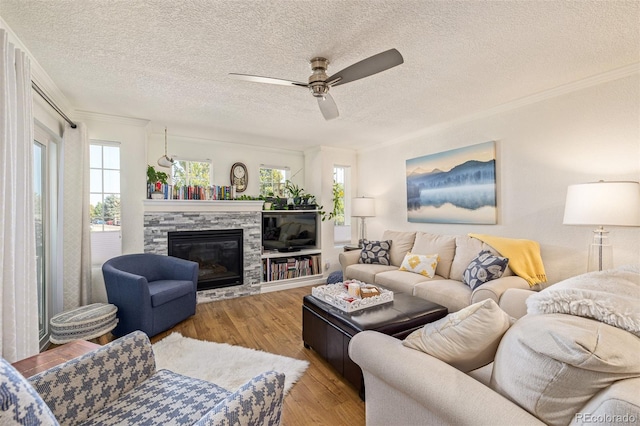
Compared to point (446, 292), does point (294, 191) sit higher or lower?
higher

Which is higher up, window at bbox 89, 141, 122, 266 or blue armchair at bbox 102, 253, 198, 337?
window at bbox 89, 141, 122, 266

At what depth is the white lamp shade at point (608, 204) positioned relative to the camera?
209cm

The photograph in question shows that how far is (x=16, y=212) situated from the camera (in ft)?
5.44

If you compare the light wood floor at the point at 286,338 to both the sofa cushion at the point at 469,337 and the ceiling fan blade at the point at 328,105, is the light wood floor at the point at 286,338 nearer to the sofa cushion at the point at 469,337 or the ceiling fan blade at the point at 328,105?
the sofa cushion at the point at 469,337

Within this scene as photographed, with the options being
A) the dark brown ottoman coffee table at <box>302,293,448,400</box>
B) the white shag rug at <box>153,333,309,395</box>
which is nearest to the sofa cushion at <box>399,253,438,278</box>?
the dark brown ottoman coffee table at <box>302,293,448,400</box>

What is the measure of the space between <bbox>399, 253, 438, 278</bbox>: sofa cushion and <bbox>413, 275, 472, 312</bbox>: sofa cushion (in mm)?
208

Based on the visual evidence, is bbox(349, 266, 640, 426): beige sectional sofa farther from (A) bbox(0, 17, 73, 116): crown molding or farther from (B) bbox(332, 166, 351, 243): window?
(B) bbox(332, 166, 351, 243): window

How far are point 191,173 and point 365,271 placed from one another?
3070mm

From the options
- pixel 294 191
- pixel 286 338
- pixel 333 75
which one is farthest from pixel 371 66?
pixel 294 191

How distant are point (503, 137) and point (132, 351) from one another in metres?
3.87

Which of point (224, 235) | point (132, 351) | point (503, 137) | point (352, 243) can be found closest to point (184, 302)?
point (224, 235)

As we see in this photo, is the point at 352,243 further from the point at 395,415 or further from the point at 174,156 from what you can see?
the point at 395,415

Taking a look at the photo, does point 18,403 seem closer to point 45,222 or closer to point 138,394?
point 138,394

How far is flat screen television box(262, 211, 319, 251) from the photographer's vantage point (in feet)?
15.4
